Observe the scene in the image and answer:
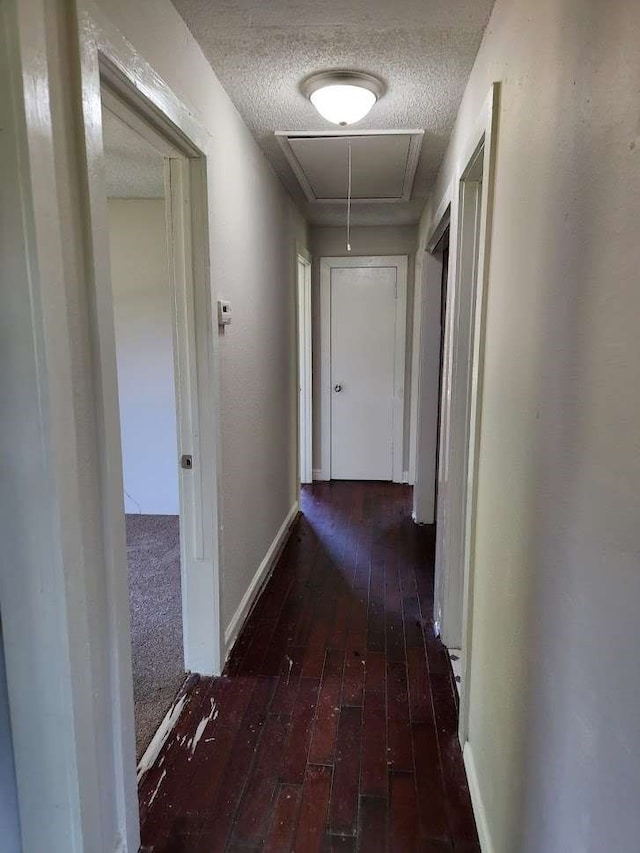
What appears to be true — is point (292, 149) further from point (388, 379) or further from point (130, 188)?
point (388, 379)

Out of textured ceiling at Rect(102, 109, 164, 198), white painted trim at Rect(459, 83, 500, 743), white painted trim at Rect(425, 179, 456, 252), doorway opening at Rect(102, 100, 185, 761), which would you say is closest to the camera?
white painted trim at Rect(459, 83, 500, 743)

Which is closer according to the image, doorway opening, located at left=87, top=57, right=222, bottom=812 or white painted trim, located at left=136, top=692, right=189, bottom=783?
doorway opening, located at left=87, top=57, right=222, bottom=812

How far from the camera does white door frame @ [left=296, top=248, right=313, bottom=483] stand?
15.5 feet

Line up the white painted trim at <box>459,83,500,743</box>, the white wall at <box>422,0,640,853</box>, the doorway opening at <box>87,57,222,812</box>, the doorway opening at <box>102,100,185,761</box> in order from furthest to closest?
the doorway opening at <box>102,100,185,761</box> < the white painted trim at <box>459,83,500,743</box> < the doorway opening at <box>87,57,222,812</box> < the white wall at <box>422,0,640,853</box>

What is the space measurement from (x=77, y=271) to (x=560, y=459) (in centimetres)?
101

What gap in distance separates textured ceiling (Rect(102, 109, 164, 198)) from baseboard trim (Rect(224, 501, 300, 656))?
2051 mm

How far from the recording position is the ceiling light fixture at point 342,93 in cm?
198

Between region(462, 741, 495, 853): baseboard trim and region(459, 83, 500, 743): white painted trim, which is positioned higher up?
region(459, 83, 500, 743): white painted trim

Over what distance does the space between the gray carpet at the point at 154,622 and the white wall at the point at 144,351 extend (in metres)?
0.38

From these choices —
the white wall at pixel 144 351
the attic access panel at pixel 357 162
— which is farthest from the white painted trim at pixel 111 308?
the white wall at pixel 144 351

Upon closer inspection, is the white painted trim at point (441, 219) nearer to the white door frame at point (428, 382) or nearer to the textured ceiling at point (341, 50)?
the white door frame at point (428, 382)

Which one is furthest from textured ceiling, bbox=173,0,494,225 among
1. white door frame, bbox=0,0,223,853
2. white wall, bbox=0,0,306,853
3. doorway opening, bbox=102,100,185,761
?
doorway opening, bbox=102,100,185,761

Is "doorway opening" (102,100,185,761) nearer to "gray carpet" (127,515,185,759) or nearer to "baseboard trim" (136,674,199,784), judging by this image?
"gray carpet" (127,515,185,759)

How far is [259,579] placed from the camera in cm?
294
